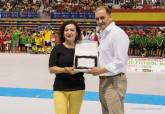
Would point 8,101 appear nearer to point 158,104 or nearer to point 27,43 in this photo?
point 158,104

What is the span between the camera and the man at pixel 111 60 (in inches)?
160

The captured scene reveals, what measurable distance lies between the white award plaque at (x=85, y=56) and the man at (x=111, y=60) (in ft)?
0.18

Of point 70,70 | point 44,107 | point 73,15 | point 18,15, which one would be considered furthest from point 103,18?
point 18,15

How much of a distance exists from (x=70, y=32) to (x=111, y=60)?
539 millimetres

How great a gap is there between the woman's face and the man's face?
362 mm

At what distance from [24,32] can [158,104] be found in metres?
16.0

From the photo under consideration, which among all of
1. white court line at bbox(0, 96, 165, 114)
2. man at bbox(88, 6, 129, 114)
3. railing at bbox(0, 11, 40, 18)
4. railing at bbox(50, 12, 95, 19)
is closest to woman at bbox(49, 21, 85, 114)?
→ man at bbox(88, 6, 129, 114)

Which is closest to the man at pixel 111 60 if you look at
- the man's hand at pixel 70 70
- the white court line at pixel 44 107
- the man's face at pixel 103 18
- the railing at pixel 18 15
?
the man's face at pixel 103 18

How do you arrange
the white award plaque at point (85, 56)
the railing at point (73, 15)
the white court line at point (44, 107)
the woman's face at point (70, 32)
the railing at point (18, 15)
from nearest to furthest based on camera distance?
the white award plaque at point (85, 56) → the woman's face at point (70, 32) → the white court line at point (44, 107) → the railing at point (73, 15) → the railing at point (18, 15)

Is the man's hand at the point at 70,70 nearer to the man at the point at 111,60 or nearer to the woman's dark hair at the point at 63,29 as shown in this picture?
the man at the point at 111,60

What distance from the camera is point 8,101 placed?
8.62 m

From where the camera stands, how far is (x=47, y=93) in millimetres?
9711

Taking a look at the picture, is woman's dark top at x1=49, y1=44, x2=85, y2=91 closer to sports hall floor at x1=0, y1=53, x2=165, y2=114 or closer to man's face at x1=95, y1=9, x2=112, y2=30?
man's face at x1=95, y1=9, x2=112, y2=30

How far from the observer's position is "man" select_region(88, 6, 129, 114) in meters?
4.07
